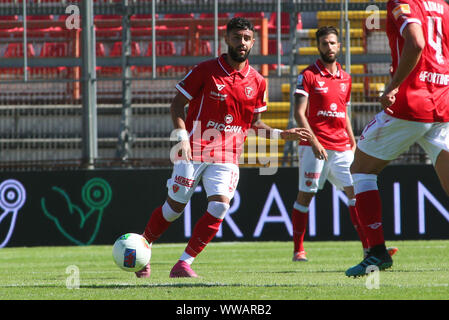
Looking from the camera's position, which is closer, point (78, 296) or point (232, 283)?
point (78, 296)

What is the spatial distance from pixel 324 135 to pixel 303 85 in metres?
0.64

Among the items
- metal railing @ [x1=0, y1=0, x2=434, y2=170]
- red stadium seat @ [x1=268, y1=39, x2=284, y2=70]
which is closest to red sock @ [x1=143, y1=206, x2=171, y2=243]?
metal railing @ [x1=0, y1=0, x2=434, y2=170]

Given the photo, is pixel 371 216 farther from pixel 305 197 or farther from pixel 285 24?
pixel 285 24

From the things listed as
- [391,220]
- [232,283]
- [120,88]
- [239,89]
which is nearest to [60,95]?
[120,88]

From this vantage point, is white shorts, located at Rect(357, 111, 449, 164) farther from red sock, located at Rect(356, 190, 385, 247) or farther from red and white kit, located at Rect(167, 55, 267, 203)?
red and white kit, located at Rect(167, 55, 267, 203)

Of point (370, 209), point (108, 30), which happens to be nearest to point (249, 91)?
point (370, 209)

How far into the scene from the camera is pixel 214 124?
748 cm

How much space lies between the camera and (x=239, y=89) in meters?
7.55

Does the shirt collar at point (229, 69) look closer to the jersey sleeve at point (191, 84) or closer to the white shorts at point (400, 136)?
the jersey sleeve at point (191, 84)

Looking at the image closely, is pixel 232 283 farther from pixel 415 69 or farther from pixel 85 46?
pixel 85 46

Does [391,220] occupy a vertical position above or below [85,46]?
below

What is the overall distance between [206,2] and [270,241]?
445 centimetres

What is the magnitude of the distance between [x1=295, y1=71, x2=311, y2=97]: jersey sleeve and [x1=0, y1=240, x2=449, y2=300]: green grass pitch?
1.87 meters
